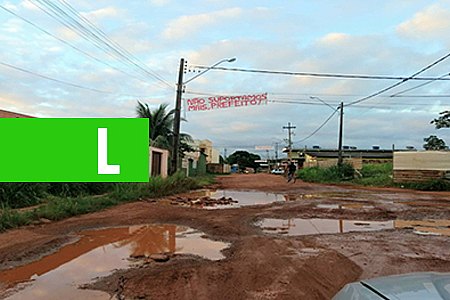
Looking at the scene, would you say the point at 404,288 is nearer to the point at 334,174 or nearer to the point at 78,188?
the point at 78,188

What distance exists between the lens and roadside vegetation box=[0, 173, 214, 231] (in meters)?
10.8

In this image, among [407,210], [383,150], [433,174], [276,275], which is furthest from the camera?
[383,150]

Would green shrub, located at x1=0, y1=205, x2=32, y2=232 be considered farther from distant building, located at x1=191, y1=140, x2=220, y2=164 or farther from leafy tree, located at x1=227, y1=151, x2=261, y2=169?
leafy tree, located at x1=227, y1=151, x2=261, y2=169

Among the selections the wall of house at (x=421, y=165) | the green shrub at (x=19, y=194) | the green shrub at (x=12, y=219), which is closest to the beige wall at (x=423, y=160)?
the wall of house at (x=421, y=165)

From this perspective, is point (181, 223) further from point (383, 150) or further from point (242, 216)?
point (383, 150)

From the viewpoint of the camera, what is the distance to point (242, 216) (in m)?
12.1

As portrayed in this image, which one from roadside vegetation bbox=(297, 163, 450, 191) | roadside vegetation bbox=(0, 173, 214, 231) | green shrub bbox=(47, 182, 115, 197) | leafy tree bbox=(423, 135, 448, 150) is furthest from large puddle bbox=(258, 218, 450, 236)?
leafy tree bbox=(423, 135, 448, 150)

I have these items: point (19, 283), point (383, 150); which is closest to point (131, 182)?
point (19, 283)

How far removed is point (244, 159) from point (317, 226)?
89009 mm

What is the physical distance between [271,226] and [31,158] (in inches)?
431

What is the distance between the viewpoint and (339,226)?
1057cm

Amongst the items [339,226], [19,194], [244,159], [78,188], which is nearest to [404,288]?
[339,226]

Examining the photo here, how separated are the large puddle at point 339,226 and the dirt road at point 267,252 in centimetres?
2

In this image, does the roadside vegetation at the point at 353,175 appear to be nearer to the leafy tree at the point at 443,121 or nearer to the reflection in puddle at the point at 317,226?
the leafy tree at the point at 443,121
